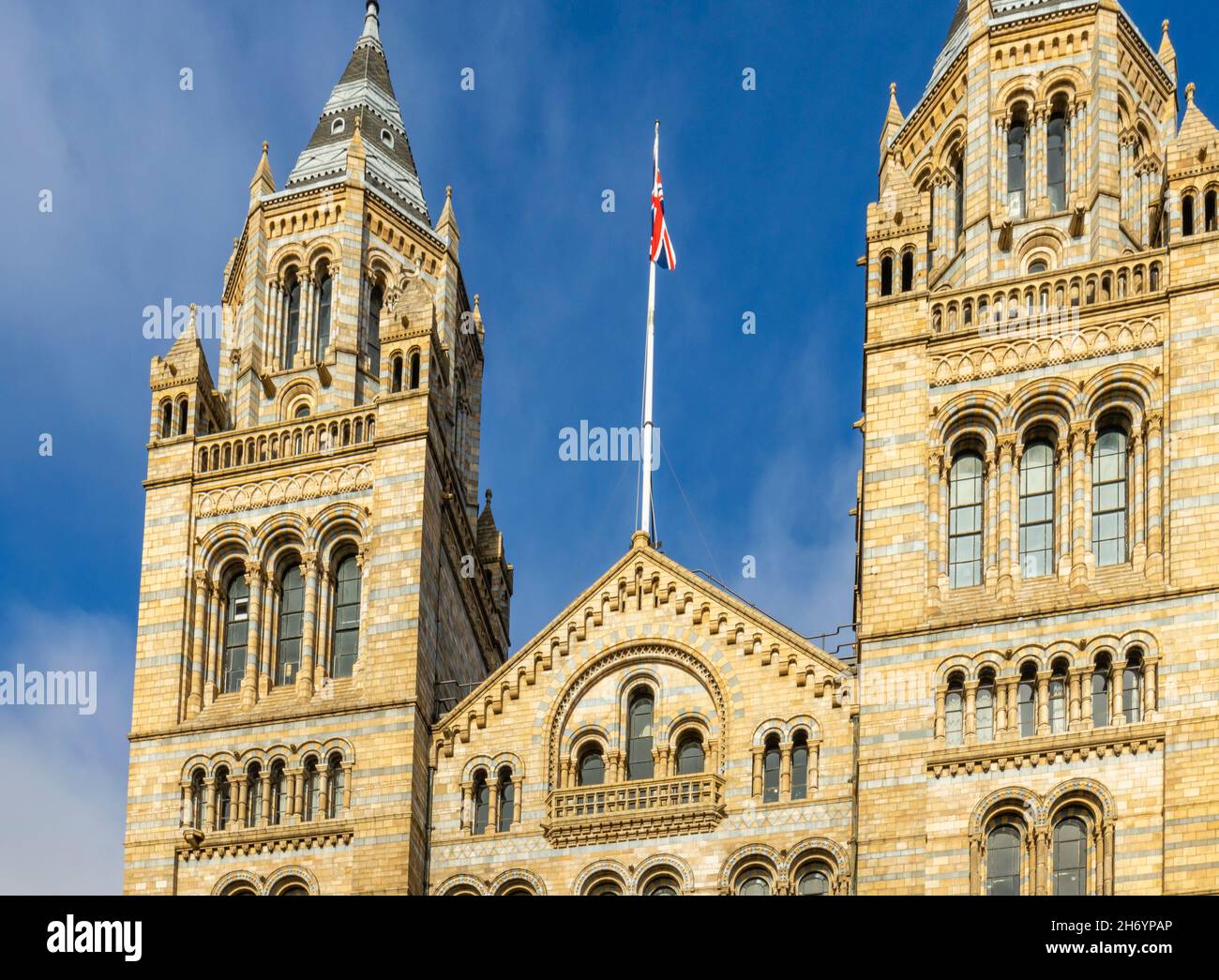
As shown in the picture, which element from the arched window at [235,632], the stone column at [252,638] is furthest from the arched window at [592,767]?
the arched window at [235,632]

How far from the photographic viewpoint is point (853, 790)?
176ft

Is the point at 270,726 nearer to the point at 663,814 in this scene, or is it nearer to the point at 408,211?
the point at 663,814

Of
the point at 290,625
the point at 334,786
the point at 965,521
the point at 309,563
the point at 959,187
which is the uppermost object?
the point at 959,187

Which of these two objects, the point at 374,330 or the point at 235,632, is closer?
the point at 235,632

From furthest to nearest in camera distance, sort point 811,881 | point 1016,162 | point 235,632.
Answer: point 1016,162, point 235,632, point 811,881

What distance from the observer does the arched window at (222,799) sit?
5669 cm

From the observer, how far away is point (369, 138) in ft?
222

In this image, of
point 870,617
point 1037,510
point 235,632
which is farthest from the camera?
point 235,632

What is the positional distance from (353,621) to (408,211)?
39.9 ft

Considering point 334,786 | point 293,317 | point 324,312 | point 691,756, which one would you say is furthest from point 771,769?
point 293,317

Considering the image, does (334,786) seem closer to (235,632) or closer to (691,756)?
(235,632)

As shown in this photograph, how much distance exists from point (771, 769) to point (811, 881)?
93.1 inches

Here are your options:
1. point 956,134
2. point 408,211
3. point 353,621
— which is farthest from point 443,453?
point 956,134

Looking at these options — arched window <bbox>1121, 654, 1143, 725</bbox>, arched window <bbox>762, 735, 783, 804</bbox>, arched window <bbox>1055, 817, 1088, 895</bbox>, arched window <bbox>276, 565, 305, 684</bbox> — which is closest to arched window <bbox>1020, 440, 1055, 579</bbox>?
arched window <bbox>1121, 654, 1143, 725</bbox>
